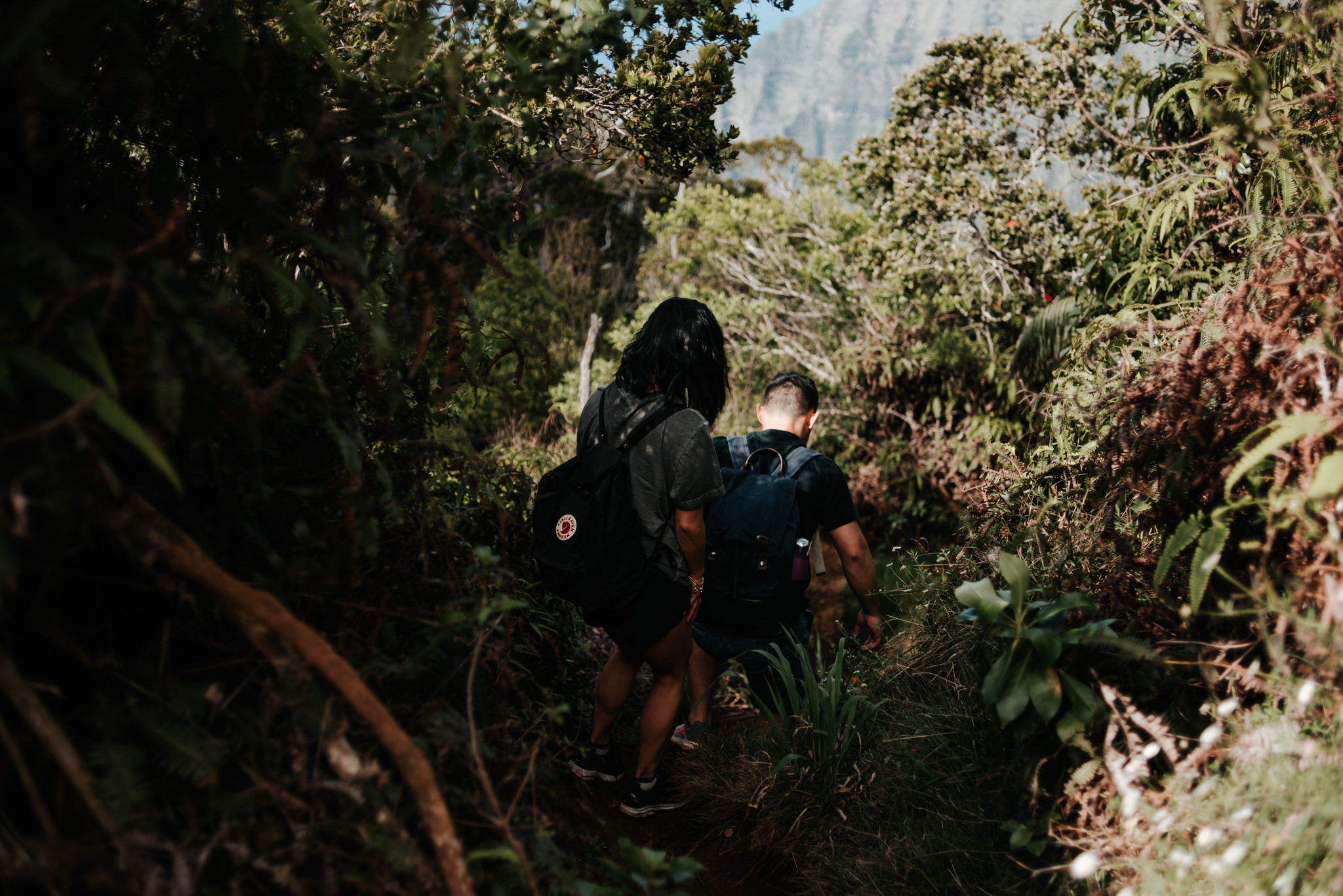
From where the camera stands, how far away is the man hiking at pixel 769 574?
321 centimetres

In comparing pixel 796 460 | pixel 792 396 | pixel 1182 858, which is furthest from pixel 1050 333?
pixel 1182 858

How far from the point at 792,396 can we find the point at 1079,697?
190 cm

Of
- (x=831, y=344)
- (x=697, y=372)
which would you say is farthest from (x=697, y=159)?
(x=831, y=344)

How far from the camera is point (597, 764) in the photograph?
315cm

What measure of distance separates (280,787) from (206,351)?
81 centimetres

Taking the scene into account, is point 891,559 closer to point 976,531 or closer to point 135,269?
point 976,531

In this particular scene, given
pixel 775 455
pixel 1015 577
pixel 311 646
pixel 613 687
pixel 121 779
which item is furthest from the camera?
pixel 775 455

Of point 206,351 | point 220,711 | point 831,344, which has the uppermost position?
point 831,344

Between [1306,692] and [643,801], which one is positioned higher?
[1306,692]

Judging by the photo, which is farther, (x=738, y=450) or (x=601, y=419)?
(x=738, y=450)

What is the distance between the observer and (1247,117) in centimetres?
284

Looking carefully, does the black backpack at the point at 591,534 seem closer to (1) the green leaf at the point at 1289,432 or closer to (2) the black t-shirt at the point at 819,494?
(2) the black t-shirt at the point at 819,494

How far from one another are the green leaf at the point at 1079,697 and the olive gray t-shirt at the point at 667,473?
3.94 ft

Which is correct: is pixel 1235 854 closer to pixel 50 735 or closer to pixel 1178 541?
pixel 1178 541
